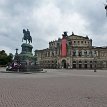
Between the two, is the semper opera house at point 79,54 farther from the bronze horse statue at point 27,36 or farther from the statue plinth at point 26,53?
the statue plinth at point 26,53

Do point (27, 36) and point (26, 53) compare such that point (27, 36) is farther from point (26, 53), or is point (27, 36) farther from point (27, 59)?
point (27, 59)

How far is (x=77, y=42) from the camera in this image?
148 m

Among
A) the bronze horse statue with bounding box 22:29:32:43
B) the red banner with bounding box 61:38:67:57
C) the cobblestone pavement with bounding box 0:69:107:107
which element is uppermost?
the red banner with bounding box 61:38:67:57

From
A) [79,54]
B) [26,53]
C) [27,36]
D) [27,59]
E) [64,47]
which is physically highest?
[64,47]

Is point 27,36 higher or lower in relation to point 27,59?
higher

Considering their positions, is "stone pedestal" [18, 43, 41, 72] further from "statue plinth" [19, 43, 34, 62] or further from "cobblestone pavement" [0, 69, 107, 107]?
"cobblestone pavement" [0, 69, 107, 107]

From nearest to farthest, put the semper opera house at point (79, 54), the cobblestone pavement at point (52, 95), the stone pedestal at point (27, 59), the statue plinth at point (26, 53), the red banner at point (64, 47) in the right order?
the cobblestone pavement at point (52, 95)
the stone pedestal at point (27, 59)
the statue plinth at point (26, 53)
the red banner at point (64, 47)
the semper opera house at point (79, 54)

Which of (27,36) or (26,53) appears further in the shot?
(27,36)

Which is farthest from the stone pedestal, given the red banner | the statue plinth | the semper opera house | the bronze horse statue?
the semper opera house

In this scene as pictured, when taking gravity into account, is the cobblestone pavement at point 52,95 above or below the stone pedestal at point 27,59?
below

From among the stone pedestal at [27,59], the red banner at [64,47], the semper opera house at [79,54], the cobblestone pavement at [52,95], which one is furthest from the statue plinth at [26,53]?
the semper opera house at [79,54]

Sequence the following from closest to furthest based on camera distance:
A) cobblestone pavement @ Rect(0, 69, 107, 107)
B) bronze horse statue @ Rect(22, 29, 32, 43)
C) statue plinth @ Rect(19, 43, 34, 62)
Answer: cobblestone pavement @ Rect(0, 69, 107, 107) → statue plinth @ Rect(19, 43, 34, 62) → bronze horse statue @ Rect(22, 29, 32, 43)

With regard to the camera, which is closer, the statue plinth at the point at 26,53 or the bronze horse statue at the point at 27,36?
the statue plinth at the point at 26,53

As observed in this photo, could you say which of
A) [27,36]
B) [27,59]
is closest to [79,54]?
[27,36]
